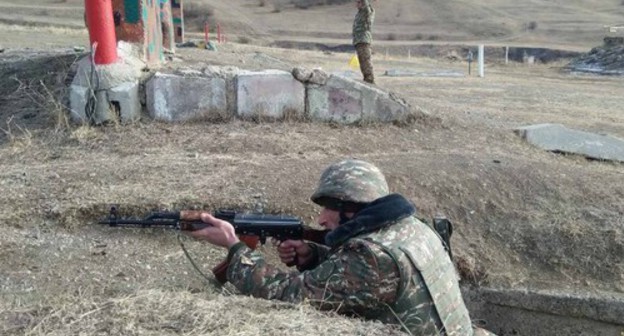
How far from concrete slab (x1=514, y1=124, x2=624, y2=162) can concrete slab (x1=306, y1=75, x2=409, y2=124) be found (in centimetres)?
184

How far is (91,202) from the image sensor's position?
554 cm

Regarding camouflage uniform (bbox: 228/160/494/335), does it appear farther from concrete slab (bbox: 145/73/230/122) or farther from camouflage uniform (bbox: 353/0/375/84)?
camouflage uniform (bbox: 353/0/375/84)

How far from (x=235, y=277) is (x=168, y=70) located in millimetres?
4855

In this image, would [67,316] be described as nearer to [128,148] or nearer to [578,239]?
[128,148]

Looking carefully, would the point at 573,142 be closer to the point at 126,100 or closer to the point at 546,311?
the point at 546,311

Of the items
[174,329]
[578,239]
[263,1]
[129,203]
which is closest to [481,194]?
[578,239]

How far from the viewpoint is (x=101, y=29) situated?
7203mm

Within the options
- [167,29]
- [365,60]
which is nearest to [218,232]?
[365,60]

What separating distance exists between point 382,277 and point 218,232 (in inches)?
32.1

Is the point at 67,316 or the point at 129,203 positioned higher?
the point at 67,316

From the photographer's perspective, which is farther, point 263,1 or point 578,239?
point 263,1

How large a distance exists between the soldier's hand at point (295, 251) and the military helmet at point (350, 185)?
1.27ft

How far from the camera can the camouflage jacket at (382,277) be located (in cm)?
293

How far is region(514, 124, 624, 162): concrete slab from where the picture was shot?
8.29 metres
